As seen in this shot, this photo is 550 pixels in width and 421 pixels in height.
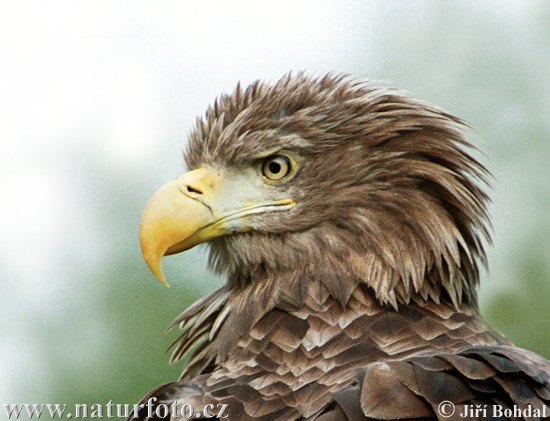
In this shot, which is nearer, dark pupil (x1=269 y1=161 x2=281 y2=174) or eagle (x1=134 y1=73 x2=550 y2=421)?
eagle (x1=134 y1=73 x2=550 y2=421)

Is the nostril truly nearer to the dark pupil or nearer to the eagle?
the eagle

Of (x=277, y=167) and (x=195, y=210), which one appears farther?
(x=277, y=167)

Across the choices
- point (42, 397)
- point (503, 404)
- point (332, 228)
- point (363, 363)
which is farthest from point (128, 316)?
point (503, 404)

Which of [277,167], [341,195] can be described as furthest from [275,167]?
[341,195]

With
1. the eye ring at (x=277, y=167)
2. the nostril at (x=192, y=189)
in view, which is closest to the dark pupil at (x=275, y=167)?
the eye ring at (x=277, y=167)

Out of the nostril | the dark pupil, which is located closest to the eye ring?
the dark pupil

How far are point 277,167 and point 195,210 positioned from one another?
39cm

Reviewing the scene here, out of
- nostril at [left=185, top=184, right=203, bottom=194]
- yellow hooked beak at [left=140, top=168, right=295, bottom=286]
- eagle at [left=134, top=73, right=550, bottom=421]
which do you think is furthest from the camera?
nostril at [left=185, top=184, right=203, bottom=194]

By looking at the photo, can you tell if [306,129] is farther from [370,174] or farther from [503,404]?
[503,404]

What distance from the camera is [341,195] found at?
16.1 feet

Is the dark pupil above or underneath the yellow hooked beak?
above

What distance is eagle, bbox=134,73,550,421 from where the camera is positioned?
4.58 meters

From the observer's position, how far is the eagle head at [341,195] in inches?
188

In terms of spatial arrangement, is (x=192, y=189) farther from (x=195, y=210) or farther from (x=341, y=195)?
(x=341, y=195)
